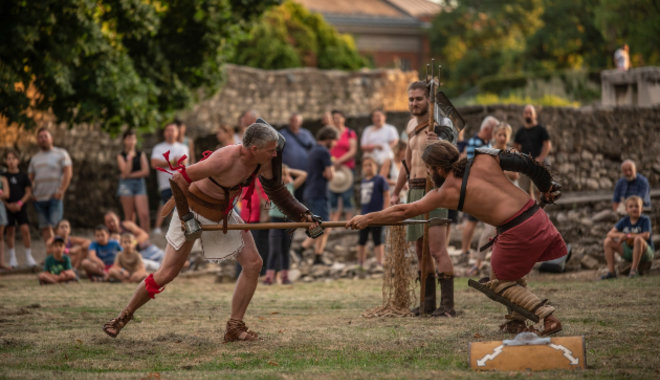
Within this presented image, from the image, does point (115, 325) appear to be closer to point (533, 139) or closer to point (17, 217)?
point (17, 217)

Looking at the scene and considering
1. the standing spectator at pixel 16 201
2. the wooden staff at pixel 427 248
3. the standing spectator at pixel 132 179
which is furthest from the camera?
the standing spectator at pixel 132 179

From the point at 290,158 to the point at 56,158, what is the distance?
12.0 feet

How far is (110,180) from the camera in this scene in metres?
21.8

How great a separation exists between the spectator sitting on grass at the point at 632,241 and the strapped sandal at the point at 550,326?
5373mm

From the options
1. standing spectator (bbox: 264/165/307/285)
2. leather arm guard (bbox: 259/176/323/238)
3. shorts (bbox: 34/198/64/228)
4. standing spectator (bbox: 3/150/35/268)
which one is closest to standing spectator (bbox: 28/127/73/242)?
shorts (bbox: 34/198/64/228)

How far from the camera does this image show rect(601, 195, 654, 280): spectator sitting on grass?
497 inches

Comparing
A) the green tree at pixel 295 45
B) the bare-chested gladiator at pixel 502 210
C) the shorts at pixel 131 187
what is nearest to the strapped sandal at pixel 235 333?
the bare-chested gladiator at pixel 502 210

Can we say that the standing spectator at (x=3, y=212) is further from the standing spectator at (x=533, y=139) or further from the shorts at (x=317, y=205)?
the standing spectator at (x=533, y=139)

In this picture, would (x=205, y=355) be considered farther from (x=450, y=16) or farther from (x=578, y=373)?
(x=450, y=16)

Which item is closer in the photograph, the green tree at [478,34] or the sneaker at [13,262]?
the sneaker at [13,262]

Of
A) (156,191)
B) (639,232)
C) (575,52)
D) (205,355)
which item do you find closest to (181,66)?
(156,191)

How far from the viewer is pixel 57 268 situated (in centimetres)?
1393

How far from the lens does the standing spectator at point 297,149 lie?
15312 millimetres

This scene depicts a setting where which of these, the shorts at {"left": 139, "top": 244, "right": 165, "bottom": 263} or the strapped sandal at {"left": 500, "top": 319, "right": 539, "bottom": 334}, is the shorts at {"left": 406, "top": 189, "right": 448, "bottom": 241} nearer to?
the strapped sandal at {"left": 500, "top": 319, "right": 539, "bottom": 334}
